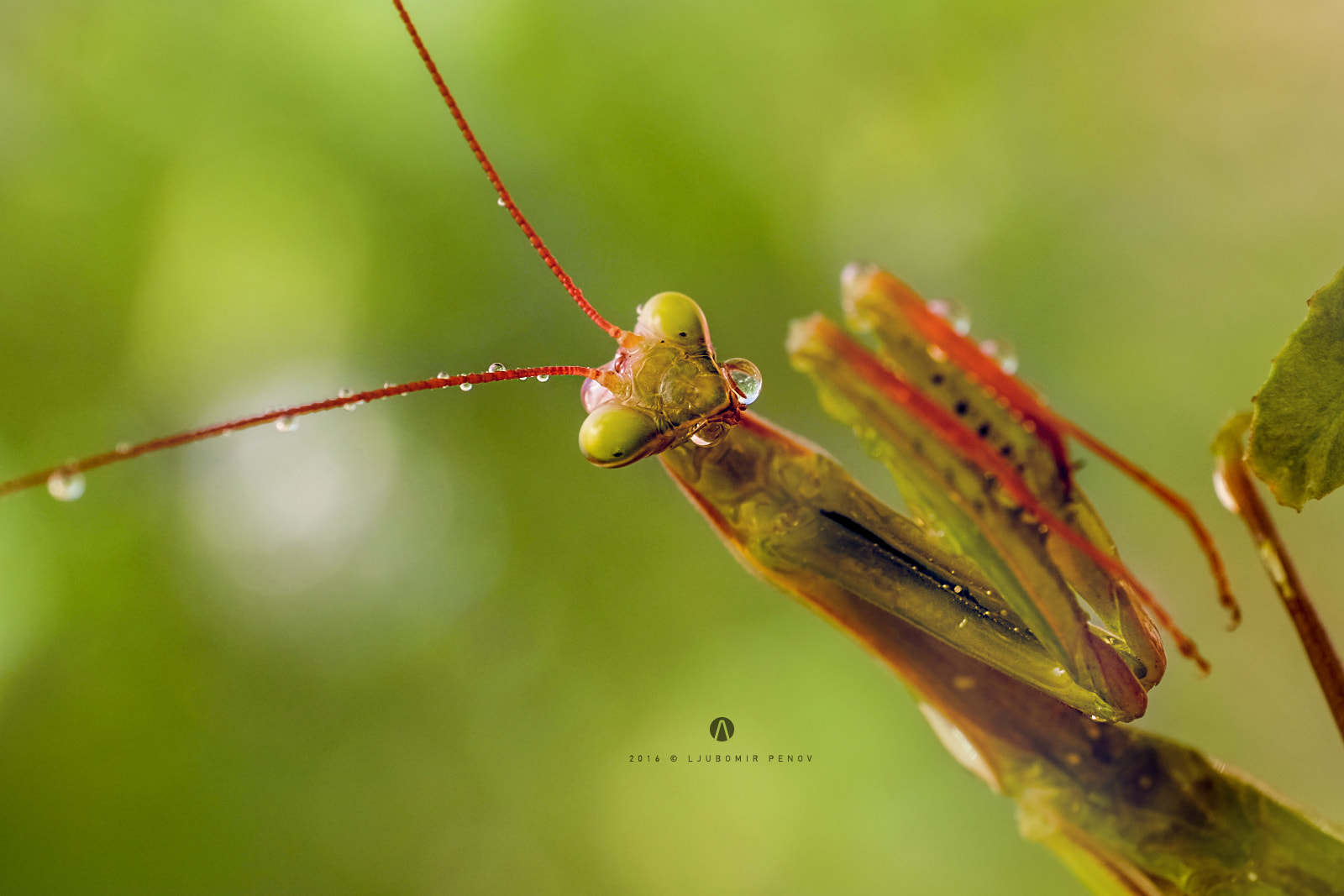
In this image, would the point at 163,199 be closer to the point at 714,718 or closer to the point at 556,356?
the point at 556,356

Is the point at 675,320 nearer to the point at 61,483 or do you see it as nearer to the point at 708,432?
the point at 708,432

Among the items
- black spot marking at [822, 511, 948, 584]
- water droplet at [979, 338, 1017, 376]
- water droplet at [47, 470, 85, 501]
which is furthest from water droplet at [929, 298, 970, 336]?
water droplet at [47, 470, 85, 501]

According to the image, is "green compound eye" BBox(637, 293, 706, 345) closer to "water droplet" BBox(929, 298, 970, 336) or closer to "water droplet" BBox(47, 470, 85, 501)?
"water droplet" BBox(929, 298, 970, 336)

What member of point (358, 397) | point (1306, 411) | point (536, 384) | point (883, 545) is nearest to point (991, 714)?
point (883, 545)

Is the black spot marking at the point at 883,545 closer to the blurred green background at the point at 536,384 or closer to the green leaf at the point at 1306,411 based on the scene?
the green leaf at the point at 1306,411

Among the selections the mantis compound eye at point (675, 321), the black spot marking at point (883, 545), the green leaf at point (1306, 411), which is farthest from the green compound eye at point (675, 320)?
the green leaf at point (1306, 411)
